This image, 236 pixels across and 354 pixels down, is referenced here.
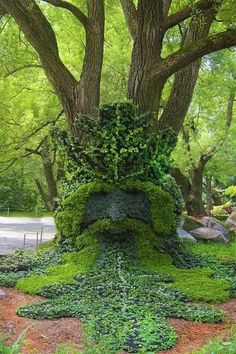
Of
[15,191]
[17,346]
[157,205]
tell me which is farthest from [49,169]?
[17,346]

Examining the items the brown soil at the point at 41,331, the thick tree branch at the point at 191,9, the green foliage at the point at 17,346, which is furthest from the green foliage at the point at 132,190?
the green foliage at the point at 17,346

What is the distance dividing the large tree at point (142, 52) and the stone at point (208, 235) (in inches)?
192

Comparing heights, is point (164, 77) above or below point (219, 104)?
below

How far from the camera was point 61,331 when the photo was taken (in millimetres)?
5773

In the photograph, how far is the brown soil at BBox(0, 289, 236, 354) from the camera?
5.30 metres

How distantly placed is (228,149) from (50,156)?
8772 mm

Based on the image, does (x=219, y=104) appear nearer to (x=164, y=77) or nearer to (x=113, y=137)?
(x=164, y=77)

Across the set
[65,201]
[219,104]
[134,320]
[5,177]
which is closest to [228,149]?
[219,104]

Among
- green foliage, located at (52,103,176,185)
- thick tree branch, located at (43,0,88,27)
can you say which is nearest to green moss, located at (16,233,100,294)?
green foliage, located at (52,103,176,185)

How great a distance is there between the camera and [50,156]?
83.3 ft

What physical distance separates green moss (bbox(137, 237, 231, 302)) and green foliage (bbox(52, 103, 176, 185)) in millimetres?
1366

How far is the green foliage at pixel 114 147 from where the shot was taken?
941 centimetres

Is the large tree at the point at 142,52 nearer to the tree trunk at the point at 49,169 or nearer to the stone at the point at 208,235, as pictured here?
the stone at the point at 208,235

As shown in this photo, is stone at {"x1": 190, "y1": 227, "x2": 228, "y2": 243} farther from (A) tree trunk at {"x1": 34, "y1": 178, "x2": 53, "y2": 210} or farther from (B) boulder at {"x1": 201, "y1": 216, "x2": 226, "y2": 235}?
(A) tree trunk at {"x1": 34, "y1": 178, "x2": 53, "y2": 210}
